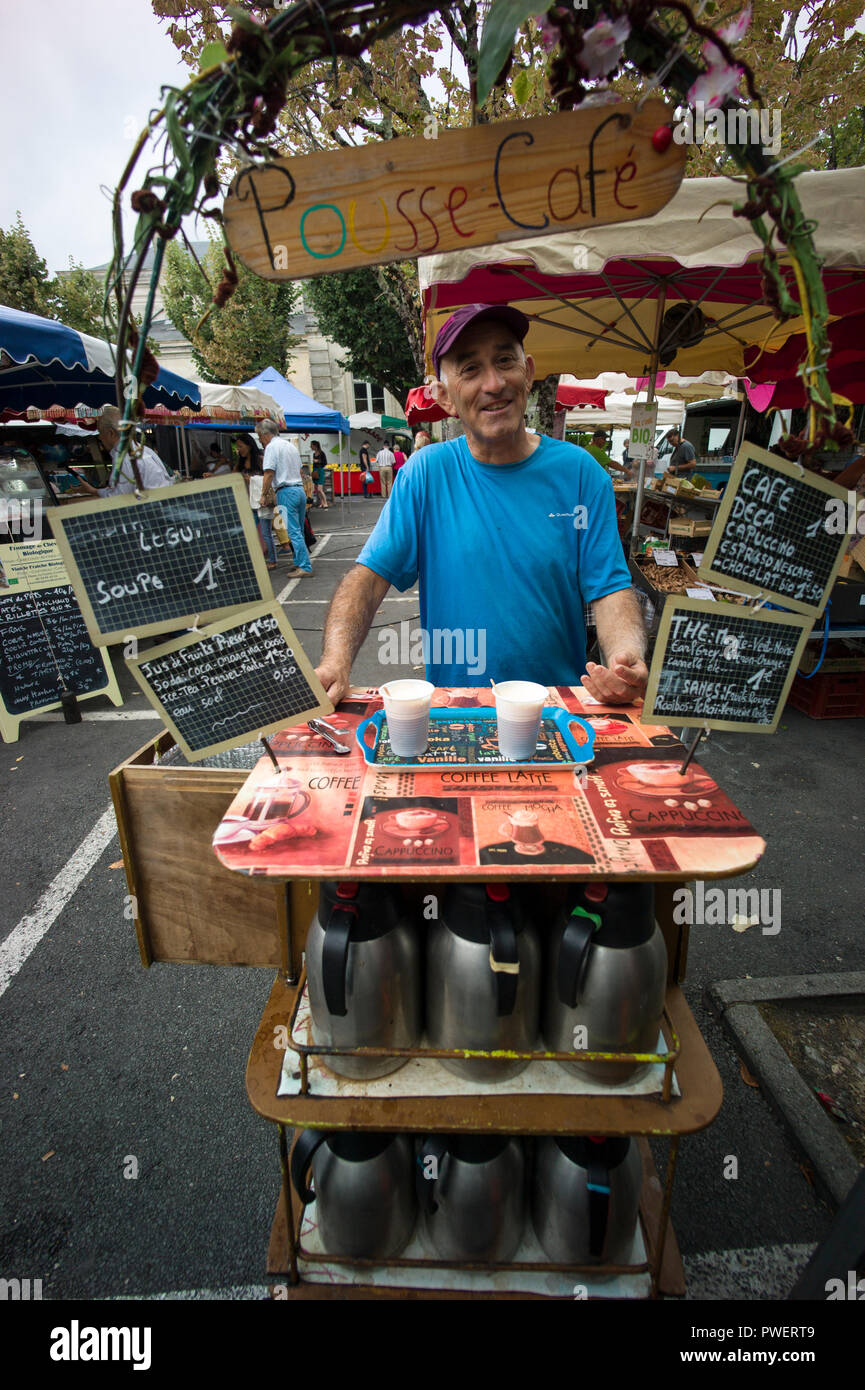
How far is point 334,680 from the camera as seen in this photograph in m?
1.83

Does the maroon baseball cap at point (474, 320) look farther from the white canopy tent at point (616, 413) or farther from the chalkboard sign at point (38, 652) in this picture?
the white canopy tent at point (616, 413)

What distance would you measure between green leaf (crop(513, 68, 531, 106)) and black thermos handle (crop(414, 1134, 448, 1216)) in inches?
84.6

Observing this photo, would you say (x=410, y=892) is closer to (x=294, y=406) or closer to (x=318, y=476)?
(x=294, y=406)

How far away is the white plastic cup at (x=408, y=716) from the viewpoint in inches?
55.9

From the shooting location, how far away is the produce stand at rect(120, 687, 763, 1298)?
121cm

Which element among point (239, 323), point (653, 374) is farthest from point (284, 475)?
point (239, 323)

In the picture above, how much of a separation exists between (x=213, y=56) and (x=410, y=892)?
1.61 metres

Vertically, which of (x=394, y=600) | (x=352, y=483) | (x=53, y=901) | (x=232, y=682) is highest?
(x=352, y=483)

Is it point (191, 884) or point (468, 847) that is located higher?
point (468, 847)

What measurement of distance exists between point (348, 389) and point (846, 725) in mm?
33895

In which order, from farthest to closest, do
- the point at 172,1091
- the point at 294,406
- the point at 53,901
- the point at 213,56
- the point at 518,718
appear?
the point at 294,406 < the point at 53,901 < the point at 172,1091 < the point at 518,718 < the point at 213,56

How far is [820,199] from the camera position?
2.89 metres

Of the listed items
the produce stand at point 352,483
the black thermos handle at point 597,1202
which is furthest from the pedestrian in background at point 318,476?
the black thermos handle at point 597,1202

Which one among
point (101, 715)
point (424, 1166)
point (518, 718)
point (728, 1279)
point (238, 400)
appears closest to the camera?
point (518, 718)
